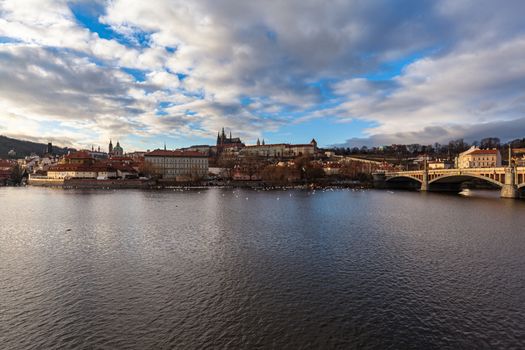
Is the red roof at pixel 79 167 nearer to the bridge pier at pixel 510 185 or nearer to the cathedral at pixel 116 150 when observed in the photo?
the bridge pier at pixel 510 185

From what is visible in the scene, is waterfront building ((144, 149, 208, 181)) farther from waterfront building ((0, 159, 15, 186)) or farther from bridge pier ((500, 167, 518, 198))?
bridge pier ((500, 167, 518, 198))

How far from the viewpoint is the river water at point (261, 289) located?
909cm

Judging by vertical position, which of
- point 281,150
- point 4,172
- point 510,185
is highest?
point 281,150

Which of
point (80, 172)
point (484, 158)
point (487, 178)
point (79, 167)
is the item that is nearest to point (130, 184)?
point (80, 172)

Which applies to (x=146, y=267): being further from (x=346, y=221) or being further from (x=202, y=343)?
(x=346, y=221)

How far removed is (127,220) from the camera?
95.2 feet

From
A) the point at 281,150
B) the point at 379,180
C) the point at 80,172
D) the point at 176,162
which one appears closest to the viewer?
the point at 80,172

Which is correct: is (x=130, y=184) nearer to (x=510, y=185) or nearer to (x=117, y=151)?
(x=510, y=185)

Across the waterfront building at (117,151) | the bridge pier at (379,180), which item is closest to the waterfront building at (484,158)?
the bridge pier at (379,180)

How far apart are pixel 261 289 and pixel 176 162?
103210 mm

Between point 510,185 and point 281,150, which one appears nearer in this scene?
point 510,185

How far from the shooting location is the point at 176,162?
365ft

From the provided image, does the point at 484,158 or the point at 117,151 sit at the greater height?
the point at 117,151

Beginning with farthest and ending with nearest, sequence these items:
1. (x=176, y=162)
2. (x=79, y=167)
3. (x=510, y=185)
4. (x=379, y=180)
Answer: (x=176, y=162)
(x=379, y=180)
(x=79, y=167)
(x=510, y=185)
